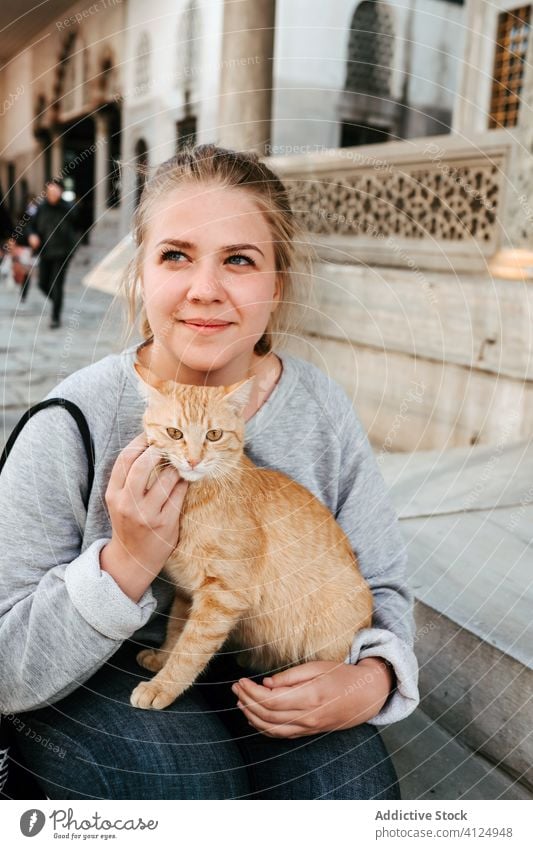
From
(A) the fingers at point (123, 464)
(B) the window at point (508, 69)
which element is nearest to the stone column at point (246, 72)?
(A) the fingers at point (123, 464)

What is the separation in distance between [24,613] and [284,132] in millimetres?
4536

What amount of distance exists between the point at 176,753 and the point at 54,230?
97 cm

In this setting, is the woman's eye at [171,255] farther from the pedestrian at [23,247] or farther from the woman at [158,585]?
the pedestrian at [23,247]

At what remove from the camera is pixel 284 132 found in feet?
15.5

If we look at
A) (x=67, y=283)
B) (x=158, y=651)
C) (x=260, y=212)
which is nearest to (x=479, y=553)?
(x=158, y=651)

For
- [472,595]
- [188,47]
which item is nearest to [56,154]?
[188,47]

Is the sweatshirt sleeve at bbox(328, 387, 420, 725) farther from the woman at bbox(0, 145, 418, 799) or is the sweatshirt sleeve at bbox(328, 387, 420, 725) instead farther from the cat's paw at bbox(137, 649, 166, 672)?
the cat's paw at bbox(137, 649, 166, 672)

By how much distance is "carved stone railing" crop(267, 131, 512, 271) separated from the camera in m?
2.12

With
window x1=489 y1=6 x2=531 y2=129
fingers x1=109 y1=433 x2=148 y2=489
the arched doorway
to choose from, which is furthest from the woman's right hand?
the arched doorway

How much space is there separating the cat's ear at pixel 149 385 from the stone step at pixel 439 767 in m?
0.77

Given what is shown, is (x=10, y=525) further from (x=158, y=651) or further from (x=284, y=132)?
(x=284, y=132)

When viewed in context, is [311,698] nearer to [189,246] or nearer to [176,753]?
[176,753]

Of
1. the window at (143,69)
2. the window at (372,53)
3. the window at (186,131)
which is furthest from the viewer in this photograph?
the window at (372,53)

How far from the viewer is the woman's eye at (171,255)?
0.82 metres
